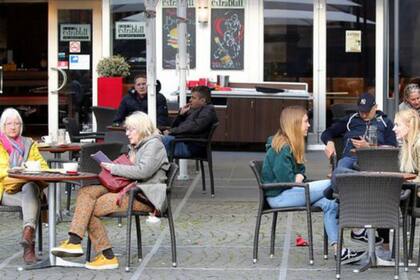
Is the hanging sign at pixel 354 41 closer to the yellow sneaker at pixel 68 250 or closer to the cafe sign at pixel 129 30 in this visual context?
the cafe sign at pixel 129 30

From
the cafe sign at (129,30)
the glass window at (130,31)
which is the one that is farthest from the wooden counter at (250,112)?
the cafe sign at (129,30)

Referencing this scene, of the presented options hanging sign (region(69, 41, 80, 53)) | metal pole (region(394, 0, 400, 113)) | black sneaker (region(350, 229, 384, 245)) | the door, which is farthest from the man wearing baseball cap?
hanging sign (region(69, 41, 80, 53))

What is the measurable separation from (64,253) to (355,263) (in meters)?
2.45

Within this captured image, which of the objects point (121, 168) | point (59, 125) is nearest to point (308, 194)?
point (121, 168)

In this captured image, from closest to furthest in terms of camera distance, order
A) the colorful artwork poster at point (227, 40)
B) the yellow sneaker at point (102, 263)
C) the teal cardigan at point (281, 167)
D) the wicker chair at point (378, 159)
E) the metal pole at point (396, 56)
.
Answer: the yellow sneaker at point (102, 263)
the teal cardigan at point (281, 167)
the wicker chair at point (378, 159)
the metal pole at point (396, 56)
the colorful artwork poster at point (227, 40)

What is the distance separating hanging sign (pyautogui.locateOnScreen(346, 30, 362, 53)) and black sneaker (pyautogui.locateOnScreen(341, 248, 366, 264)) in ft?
30.0

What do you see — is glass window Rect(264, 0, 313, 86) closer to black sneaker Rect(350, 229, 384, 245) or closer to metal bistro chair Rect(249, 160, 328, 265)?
black sneaker Rect(350, 229, 384, 245)

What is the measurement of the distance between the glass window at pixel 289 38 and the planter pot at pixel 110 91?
2732 mm

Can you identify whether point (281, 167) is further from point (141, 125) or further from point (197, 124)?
point (197, 124)

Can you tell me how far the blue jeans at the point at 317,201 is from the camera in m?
8.16

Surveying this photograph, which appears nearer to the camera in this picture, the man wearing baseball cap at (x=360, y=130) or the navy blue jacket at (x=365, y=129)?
the man wearing baseball cap at (x=360, y=130)

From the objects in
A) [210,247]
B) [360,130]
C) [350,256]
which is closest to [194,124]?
[360,130]

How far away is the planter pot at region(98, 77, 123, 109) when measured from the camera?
1683 cm

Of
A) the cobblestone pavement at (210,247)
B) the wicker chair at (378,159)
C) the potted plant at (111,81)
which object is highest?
the potted plant at (111,81)
